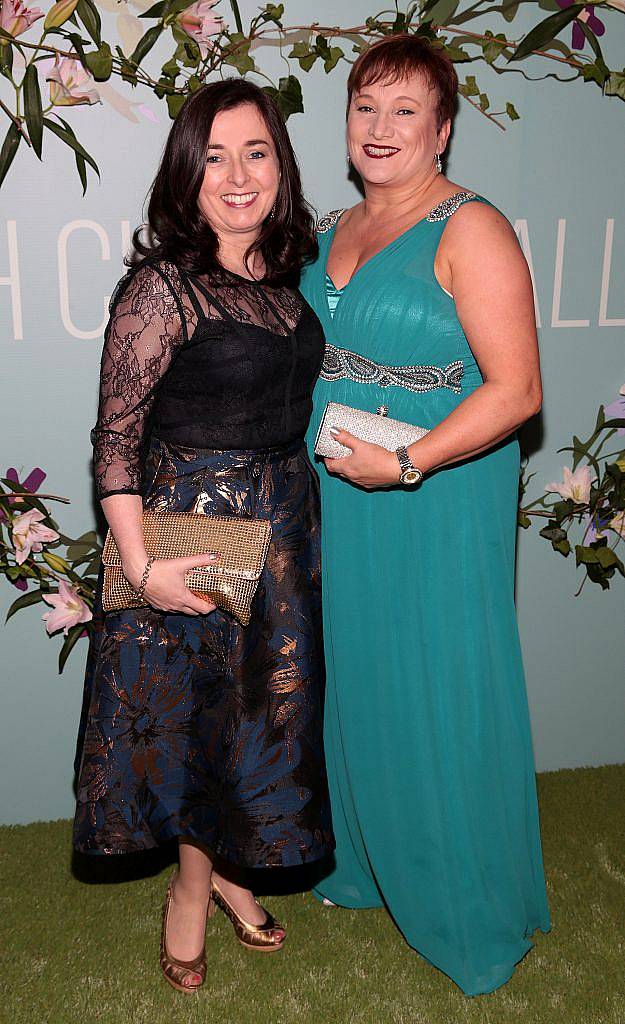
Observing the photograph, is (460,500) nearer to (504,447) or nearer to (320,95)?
(504,447)

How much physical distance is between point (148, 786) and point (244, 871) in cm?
59

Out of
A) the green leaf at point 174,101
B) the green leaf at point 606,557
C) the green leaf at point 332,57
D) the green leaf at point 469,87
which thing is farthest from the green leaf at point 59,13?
the green leaf at point 606,557

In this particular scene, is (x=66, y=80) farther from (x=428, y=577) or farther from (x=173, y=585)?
(x=428, y=577)

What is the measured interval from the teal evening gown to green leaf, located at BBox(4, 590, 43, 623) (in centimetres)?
84

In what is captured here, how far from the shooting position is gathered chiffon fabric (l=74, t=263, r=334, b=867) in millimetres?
1826

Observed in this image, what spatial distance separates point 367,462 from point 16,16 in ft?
4.18

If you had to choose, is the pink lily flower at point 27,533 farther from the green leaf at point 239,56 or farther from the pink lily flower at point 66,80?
the green leaf at point 239,56

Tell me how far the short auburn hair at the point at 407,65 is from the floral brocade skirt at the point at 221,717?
2.29ft

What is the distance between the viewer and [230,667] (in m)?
1.90

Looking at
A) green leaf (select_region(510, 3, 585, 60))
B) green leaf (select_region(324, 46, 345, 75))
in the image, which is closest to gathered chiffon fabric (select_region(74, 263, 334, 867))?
green leaf (select_region(324, 46, 345, 75))

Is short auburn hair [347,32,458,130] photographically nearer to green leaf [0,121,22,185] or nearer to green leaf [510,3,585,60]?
green leaf [510,3,585,60]

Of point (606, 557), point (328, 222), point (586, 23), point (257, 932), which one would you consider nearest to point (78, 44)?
point (328, 222)

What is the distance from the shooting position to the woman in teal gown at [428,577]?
1872 mm

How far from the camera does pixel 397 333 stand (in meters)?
1.91
